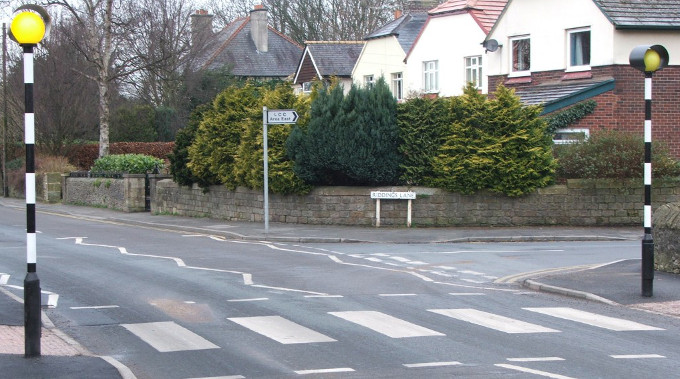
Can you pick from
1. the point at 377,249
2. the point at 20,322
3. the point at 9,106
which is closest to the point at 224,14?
the point at 9,106

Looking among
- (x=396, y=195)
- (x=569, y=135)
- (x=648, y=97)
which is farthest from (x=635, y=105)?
(x=648, y=97)

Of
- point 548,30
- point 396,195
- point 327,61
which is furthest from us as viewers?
point 327,61

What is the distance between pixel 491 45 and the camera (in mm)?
31438

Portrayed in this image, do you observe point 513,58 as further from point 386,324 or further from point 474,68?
point 386,324

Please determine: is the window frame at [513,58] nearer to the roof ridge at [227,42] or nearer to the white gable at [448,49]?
the white gable at [448,49]

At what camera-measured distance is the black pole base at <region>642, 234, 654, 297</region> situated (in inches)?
466

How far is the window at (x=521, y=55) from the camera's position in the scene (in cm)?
3089

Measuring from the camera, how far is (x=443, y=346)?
895 centimetres

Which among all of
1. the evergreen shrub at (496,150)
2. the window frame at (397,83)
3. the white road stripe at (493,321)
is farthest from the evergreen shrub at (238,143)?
the window frame at (397,83)

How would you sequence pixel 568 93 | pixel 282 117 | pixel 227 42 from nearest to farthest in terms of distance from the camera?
pixel 282 117, pixel 568 93, pixel 227 42

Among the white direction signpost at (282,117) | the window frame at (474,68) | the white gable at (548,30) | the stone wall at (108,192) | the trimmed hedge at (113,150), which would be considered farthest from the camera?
the trimmed hedge at (113,150)

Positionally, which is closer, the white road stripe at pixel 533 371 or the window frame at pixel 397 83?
the white road stripe at pixel 533 371

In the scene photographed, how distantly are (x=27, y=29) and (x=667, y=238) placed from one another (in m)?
10.1

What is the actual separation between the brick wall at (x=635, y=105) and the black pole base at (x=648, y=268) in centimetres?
1542
